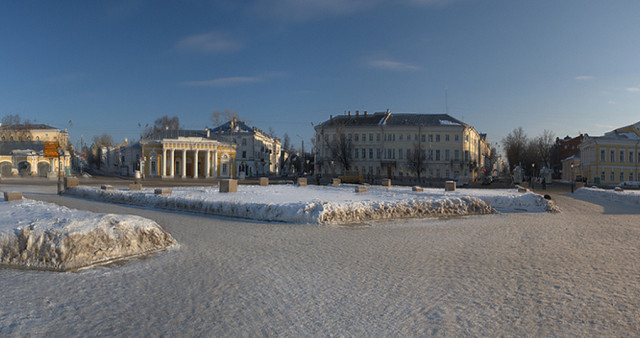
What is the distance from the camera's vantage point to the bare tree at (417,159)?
205ft

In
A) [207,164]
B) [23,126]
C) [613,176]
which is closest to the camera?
[613,176]

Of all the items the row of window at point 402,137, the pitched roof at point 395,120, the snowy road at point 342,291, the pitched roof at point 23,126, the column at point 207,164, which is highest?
the pitched roof at point 23,126

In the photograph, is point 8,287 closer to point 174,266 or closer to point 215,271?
point 174,266

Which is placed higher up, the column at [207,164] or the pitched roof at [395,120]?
the pitched roof at [395,120]

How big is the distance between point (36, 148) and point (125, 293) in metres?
85.7

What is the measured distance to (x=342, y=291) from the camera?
650 cm

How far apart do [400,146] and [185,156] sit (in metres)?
36.0

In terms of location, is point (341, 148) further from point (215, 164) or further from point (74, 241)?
point (74, 241)

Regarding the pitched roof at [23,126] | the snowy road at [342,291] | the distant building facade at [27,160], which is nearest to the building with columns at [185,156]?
the distant building facade at [27,160]

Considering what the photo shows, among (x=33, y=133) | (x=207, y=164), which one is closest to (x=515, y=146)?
(x=207, y=164)

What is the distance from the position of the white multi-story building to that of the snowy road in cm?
5476

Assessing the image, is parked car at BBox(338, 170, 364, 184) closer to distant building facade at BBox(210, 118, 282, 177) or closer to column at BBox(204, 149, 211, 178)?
column at BBox(204, 149, 211, 178)

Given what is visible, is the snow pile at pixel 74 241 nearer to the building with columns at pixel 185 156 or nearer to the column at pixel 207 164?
the building with columns at pixel 185 156

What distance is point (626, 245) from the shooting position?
10938 millimetres
